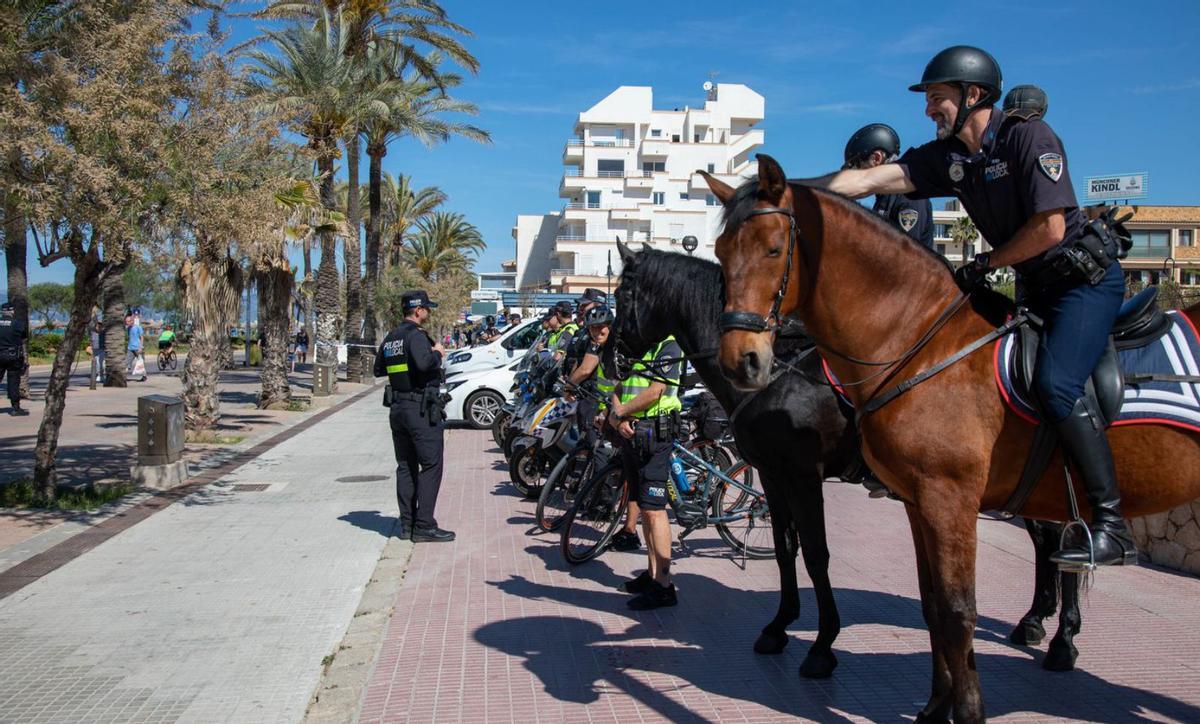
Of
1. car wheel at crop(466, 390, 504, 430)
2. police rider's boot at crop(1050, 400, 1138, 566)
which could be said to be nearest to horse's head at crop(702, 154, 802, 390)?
police rider's boot at crop(1050, 400, 1138, 566)

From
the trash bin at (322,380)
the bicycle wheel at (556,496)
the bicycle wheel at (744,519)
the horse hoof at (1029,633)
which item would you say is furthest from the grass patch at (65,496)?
the trash bin at (322,380)

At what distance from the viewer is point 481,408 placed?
1831 centimetres

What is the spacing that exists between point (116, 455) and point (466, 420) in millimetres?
6662

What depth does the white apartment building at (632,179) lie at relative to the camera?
6731cm

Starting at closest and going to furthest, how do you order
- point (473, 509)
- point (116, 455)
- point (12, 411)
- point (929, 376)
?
point (929, 376) → point (473, 509) → point (116, 455) → point (12, 411)

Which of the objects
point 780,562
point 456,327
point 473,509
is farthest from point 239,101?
point 456,327

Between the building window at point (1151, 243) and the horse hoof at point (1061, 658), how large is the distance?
50.2 m

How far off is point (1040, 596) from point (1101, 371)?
2551 millimetres

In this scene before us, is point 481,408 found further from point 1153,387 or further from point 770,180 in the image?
point 1153,387

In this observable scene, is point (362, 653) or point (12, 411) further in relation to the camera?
point (12, 411)

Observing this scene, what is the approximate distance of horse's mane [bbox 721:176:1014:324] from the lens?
134 inches

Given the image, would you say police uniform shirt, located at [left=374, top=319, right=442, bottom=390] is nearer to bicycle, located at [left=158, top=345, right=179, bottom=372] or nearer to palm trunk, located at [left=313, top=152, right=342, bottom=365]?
palm trunk, located at [left=313, top=152, right=342, bottom=365]

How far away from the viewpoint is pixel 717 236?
3525mm

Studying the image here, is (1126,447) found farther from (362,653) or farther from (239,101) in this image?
(239,101)
